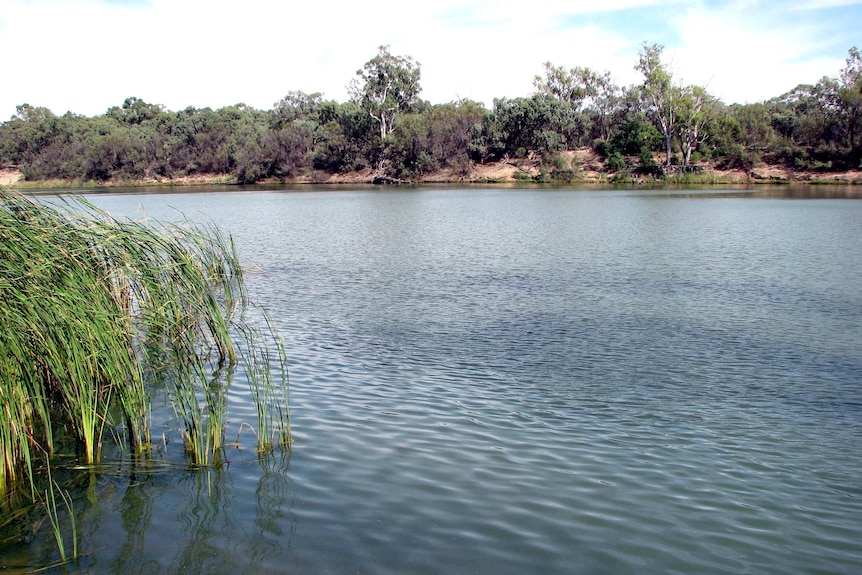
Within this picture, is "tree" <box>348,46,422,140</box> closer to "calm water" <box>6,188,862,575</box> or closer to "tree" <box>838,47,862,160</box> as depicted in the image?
"tree" <box>838,47,862,160</box>

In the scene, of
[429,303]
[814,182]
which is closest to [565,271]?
[429,303]

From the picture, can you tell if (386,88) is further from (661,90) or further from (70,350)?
(70,350)

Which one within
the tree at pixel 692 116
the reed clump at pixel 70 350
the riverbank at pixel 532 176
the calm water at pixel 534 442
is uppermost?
the tree at pixel 692 116

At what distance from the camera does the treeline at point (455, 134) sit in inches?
2638

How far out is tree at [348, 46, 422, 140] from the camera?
294 ft

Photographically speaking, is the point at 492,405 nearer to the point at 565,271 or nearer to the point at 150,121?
the point at 565,271

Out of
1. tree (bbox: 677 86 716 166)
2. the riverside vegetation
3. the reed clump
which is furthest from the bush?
the reed clump

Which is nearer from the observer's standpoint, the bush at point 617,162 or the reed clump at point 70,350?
the reed clump at point 70,350

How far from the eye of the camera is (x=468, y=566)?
17.3ft

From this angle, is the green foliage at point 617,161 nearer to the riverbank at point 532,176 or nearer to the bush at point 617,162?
the bush at point 617,162

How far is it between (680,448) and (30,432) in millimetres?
6417

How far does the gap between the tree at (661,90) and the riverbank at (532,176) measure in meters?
4.74

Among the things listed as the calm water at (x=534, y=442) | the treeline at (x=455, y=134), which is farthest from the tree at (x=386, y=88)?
the calm water at (x=534, y=442)

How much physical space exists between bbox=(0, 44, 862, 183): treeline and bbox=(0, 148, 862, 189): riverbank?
0.67 m
